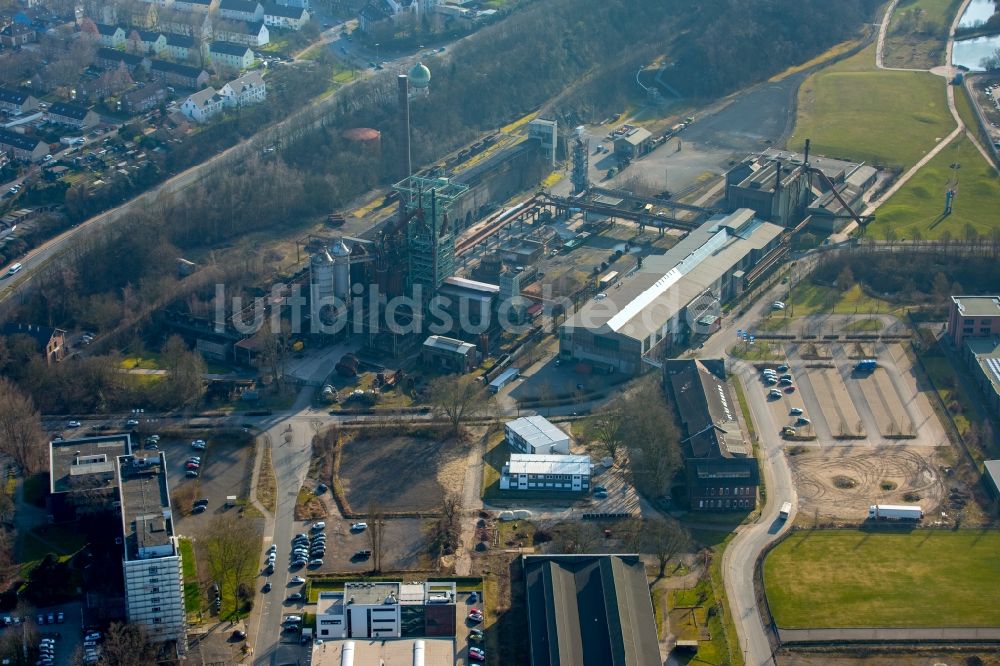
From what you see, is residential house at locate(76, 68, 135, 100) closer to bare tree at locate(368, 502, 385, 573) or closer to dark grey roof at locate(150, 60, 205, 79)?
dark grey roof at locate(150, 60, 205, 79)

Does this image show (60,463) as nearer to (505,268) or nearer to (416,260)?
(416,260)

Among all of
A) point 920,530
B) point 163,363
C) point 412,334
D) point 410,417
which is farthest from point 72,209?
point 920,530

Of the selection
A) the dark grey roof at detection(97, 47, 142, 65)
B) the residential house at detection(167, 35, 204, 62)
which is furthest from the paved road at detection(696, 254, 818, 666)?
the dark grey roof at detection(97, 47, 142, 65)

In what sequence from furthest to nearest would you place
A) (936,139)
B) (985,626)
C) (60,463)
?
(936,139) → (60,463) → (985,626)

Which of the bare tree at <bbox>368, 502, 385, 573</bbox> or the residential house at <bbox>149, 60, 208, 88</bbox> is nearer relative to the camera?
the bare tree at <bbox>368, 502, 385, 573</bbox>

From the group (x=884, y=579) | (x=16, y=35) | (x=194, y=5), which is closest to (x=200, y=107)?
(x=16, y=35)

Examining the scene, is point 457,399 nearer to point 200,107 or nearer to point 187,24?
point 200,107
